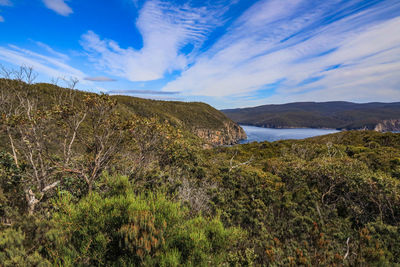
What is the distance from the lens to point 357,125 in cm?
17812

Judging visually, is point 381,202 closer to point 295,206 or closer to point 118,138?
point 295,206

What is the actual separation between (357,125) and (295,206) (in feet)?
760

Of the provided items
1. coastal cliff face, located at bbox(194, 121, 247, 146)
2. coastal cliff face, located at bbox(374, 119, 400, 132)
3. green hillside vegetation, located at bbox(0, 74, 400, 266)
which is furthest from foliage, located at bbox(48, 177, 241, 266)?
coastal cliff face, located at bbox(374, 119, 400, 132)

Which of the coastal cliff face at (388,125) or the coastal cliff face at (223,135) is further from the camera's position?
the coastal cliff face at (388,125)

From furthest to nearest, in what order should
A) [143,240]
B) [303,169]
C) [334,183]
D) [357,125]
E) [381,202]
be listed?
[357,125]
[303,169]
[334,183]
[381,202]
[143,240]

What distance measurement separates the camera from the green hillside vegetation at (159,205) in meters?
2.73

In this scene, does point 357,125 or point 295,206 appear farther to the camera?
point 357,125

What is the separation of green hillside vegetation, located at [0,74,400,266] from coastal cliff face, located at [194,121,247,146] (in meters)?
99.0

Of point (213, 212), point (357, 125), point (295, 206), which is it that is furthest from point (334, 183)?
point (357, 125)

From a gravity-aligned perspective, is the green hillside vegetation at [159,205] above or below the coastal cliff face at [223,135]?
above

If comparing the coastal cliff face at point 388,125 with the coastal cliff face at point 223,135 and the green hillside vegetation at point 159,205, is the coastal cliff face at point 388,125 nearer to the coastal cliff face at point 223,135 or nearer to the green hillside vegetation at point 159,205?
the coastal cliff face at point 223,135

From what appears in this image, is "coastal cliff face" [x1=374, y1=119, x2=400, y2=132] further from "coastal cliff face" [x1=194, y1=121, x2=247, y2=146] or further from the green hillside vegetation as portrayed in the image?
the green hillside vegetation

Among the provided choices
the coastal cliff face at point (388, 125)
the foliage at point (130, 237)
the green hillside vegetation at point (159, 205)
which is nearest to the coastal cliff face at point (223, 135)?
the green hillside vegetation at point (159, 205)

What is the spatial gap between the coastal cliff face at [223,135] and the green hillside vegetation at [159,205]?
325ft
